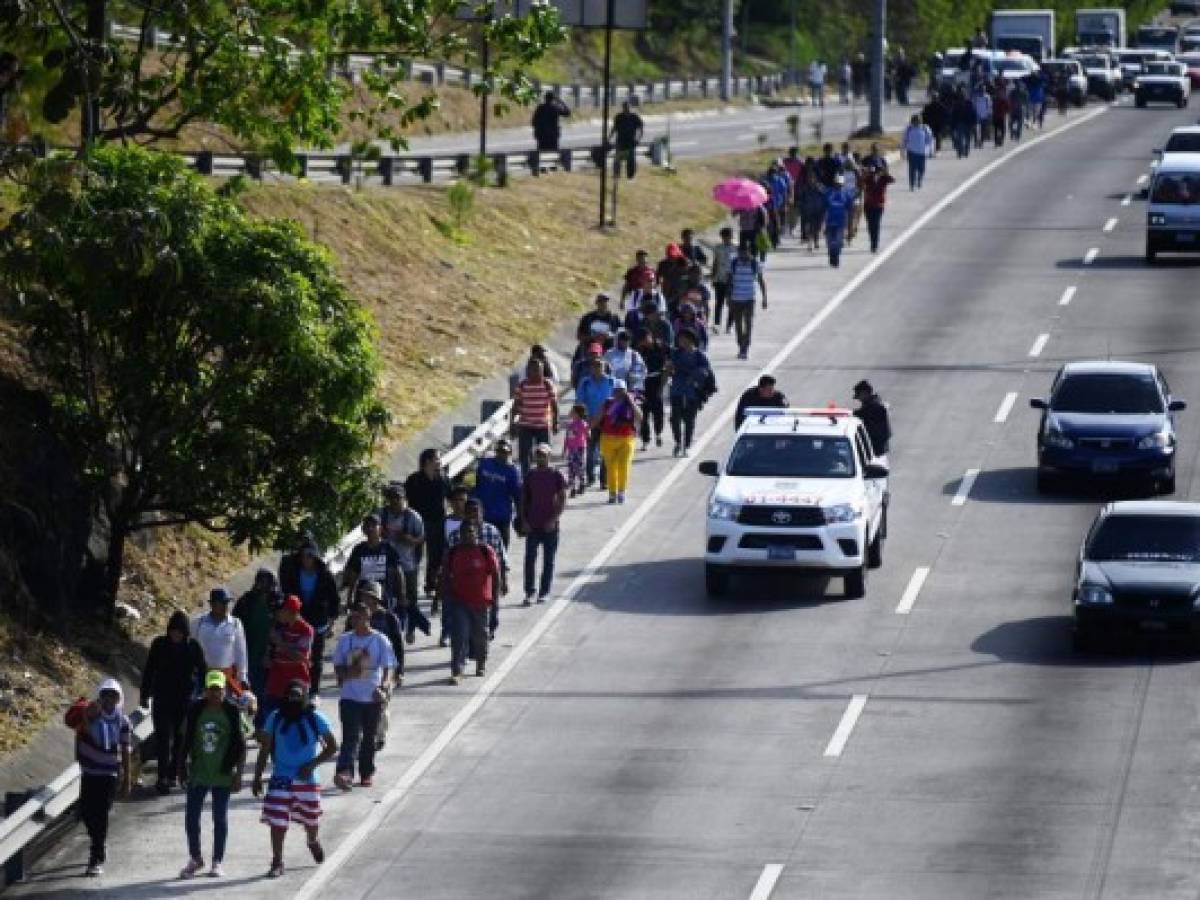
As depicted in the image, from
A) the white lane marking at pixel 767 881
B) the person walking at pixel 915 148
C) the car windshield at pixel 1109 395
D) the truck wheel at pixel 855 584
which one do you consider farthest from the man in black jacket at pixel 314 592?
the person walking at pixel 915 148

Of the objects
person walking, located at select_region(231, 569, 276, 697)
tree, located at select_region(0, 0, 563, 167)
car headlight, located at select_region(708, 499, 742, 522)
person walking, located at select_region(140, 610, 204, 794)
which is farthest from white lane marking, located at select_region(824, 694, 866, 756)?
tree, located at select_region(0, 0, 563, 167)

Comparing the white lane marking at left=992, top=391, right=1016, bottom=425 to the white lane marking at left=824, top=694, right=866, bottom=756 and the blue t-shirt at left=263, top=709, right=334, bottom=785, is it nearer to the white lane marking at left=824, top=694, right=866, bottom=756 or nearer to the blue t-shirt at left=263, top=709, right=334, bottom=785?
the white lane marking at left=824, top=694, right=866, bottom=756

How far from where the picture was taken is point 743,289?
43.5m

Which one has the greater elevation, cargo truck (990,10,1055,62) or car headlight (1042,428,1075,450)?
cargo truck (990,10,1055,62)

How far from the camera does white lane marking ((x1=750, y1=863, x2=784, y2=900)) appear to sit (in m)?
21.1

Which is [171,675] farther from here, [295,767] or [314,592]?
[295,767]

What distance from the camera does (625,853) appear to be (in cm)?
2222

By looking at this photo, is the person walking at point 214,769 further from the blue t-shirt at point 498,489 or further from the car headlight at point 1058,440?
the car headlight at point 1058,440

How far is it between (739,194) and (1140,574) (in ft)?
70.2

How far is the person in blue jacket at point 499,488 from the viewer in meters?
30.4

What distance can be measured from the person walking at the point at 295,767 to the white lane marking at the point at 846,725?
5012mm

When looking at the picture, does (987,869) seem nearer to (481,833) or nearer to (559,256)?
(481,833)

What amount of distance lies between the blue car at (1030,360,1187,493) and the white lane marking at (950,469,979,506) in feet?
2.91

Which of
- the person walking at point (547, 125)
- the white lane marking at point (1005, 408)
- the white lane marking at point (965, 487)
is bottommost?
the white lane marking at point (965, 487)
